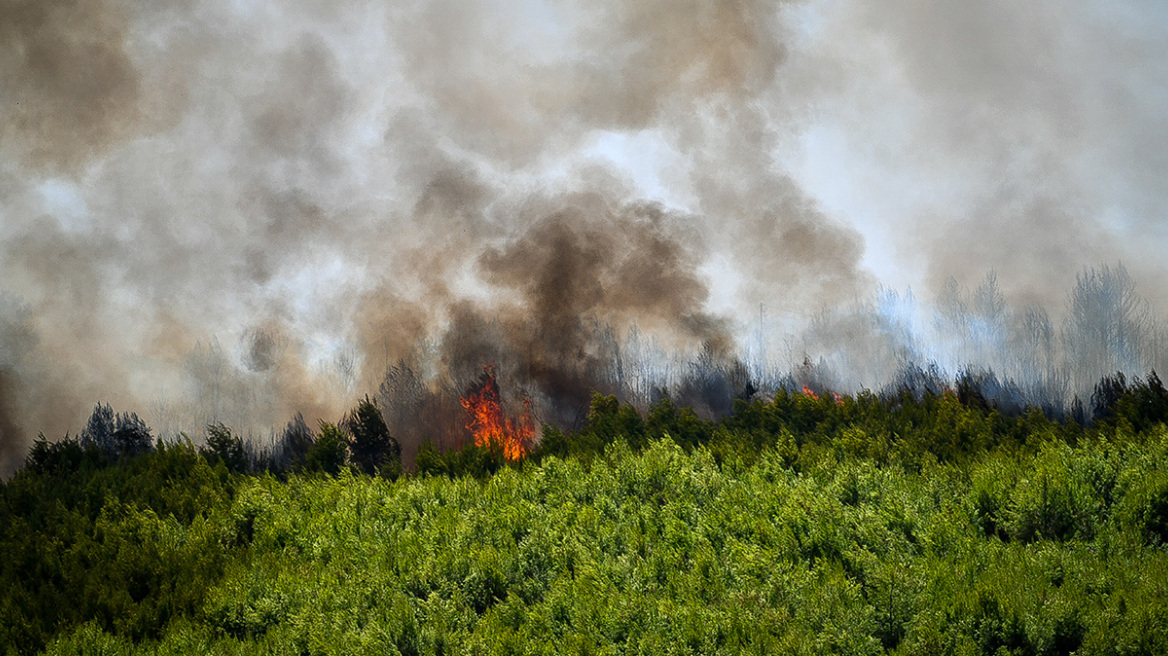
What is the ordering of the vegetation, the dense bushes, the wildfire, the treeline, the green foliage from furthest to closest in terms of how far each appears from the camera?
the wildfire
the green foliage
the treeline
the vegetation
the dense bushes

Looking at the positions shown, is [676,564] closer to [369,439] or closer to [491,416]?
[369,439]

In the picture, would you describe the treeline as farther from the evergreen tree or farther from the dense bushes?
the evergreen tree

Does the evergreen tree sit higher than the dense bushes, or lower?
higher

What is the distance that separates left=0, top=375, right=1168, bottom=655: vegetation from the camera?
13.9 meters

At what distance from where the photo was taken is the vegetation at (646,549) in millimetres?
13922

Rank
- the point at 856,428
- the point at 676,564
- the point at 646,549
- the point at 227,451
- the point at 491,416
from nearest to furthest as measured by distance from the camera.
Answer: the point at 676,564, the point at 646,549, the point at 856,428, the point at 227,451, the point at 491,416

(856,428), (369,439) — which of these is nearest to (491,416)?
(369,439)

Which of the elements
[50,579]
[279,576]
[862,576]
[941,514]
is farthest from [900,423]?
[50,579]

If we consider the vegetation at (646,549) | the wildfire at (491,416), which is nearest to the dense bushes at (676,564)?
the vegetation at (646,549)

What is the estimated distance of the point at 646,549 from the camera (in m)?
17.5

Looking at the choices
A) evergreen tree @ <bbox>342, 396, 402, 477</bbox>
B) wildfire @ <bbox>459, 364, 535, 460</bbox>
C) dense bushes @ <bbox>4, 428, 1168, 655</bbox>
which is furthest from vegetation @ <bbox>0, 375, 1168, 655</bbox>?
wildfire @ <bbox>459, 364, 535, 460</bbox>

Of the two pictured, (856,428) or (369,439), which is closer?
(856,428)

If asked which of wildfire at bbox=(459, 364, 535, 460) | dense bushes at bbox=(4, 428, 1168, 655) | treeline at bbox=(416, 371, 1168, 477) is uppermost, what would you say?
wildfire at bbox=(459, 364, 535, 460)

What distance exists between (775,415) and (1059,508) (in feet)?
37.7
